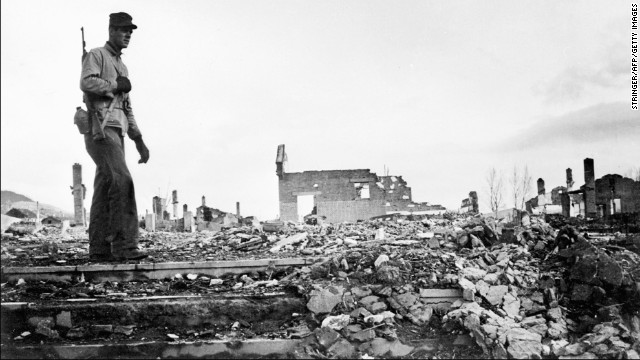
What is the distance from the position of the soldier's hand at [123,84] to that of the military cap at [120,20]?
0.54 m

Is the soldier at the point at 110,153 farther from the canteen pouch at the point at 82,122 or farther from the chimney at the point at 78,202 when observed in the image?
the chimney at the point at 78,202

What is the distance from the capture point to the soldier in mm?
4582

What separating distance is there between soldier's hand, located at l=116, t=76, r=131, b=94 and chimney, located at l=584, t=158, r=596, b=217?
74.1 feet

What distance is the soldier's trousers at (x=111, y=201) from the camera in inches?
181

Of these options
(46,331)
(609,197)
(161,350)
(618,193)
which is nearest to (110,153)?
(46,331)

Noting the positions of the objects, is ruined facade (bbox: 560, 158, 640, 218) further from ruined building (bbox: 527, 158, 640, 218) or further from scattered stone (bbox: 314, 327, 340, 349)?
scattered stone (bbox: 314, 327, 340, 349)

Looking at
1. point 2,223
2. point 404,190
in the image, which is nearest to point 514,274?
point 2,223

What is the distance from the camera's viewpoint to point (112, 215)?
15.2 ft

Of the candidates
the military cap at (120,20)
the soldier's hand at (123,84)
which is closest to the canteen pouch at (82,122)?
the soldier's hand at (123,84)

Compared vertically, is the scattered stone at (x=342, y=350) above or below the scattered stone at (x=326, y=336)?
below

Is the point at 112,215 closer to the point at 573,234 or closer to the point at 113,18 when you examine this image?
the point at 113,18

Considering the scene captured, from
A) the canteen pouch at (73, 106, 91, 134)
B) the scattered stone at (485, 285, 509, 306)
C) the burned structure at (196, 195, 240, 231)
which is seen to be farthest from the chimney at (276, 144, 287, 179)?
the scattered stone at (485, 285, 509, 306)

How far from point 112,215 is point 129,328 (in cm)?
164

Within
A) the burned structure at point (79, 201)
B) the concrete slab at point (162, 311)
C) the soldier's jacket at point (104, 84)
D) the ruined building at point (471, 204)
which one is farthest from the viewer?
the ruined building at point (471, 204)
